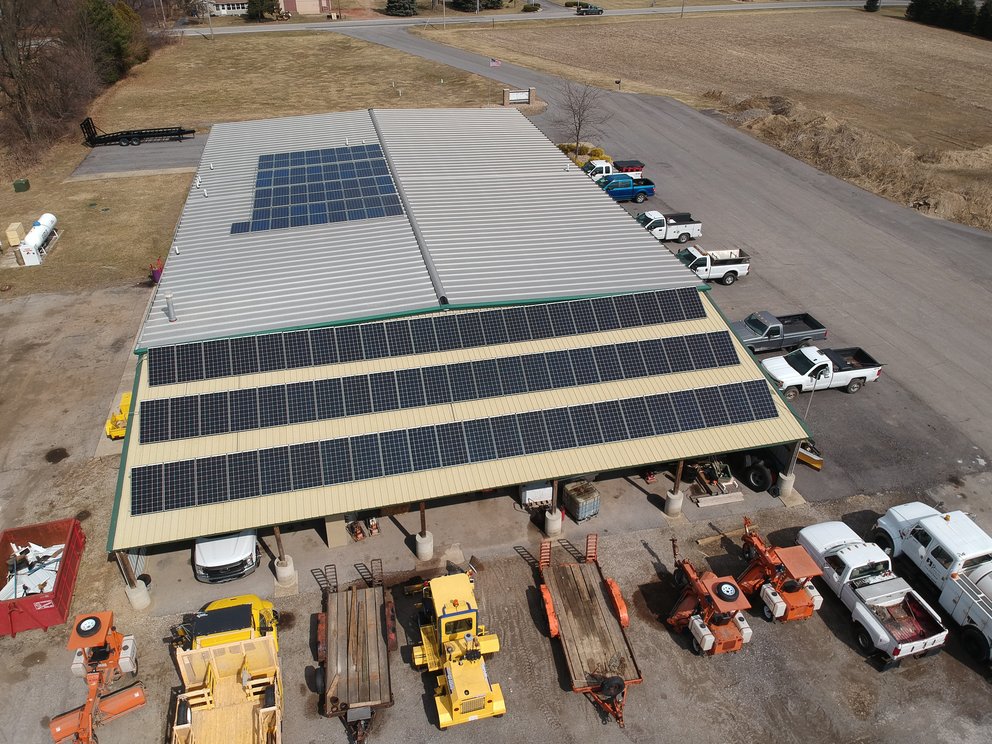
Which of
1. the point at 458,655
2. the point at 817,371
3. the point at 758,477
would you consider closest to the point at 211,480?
the point at 458,655

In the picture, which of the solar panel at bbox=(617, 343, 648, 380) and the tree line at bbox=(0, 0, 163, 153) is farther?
the tree line at bbox=(0, 0, 163, 153)

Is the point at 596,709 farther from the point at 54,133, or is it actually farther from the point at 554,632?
the point at 54,133

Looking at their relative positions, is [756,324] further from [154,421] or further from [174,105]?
[174,105]

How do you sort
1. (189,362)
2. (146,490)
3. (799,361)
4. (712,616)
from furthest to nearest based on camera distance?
1. (799,361)
2. (189,362)
3. (146,490)
4. (712,616)

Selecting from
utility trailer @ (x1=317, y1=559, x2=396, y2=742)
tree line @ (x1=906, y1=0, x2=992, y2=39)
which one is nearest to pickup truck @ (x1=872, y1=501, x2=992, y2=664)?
utility trailer @ (x1=317, y1=559, x2=396, y2=742)

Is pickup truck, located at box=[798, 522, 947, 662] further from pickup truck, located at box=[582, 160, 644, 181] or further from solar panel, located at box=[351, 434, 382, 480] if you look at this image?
pickup truck, located at box=[582, 160, 644, 181]

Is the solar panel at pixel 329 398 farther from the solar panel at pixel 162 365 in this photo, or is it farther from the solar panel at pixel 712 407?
the solar panel at pixel 712 407

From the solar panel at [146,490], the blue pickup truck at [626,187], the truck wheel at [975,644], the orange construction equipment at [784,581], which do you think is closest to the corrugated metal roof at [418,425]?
the solar panel at [146,490]
